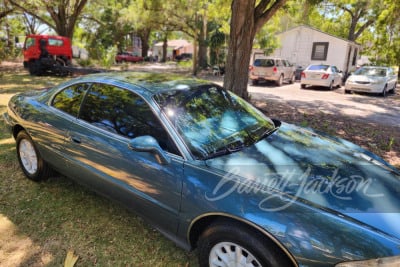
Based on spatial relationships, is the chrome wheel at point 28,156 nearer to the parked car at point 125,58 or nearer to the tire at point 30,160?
the tire at point 30,160

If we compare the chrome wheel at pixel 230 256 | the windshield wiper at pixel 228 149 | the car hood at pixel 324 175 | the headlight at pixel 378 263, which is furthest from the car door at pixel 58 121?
the headlight at pixel 378 263

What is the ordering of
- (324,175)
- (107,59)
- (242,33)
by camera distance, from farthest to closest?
(107,59)
(242,33)
(324,175)

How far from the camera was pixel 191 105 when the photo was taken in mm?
2729

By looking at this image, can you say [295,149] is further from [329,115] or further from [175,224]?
[329,115]

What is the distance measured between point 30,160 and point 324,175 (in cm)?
350

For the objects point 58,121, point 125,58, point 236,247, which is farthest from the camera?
point 125,58

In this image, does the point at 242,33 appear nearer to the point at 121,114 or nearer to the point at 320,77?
the point at 121,114

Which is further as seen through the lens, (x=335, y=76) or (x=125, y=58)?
(x=125, y=58)

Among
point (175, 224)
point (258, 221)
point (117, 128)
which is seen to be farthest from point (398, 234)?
point (117, 128)

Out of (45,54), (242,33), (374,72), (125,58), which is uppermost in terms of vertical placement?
(242,33)

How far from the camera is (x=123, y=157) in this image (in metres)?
2.54

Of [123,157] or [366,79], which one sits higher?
[366,79]

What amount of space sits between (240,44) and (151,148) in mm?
5414

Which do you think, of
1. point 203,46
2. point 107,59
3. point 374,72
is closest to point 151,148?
point 374,72
